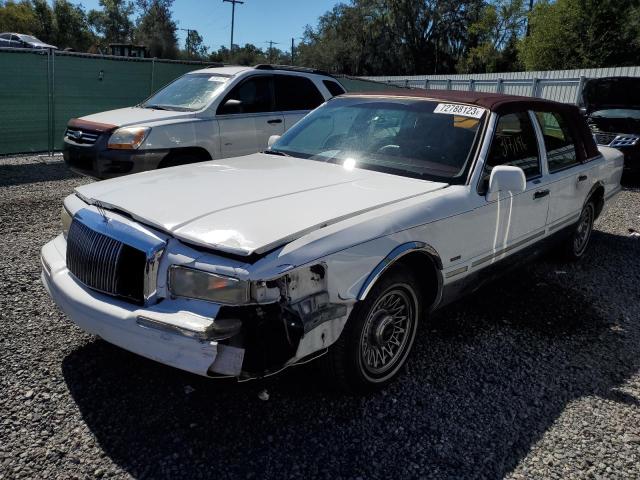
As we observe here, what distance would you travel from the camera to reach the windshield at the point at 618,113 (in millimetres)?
10586

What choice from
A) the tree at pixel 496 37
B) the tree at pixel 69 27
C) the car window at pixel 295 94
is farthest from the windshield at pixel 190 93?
the tree at pixel 69 27

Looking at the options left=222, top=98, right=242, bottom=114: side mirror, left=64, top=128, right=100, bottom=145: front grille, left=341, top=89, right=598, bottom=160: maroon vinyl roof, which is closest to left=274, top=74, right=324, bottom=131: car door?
left=222, top=98, right=242, bottom=114: side mirror

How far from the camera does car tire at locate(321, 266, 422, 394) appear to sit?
2820 millimetres

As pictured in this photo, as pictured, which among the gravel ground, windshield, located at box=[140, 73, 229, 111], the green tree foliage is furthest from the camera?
the green tree foliage

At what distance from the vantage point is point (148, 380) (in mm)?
3090

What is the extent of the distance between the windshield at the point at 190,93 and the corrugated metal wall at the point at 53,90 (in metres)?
4.04

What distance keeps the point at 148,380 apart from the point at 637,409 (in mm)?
2814

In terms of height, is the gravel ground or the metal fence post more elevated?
the metal fence post

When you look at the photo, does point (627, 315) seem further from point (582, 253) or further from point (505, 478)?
point (505, 478)

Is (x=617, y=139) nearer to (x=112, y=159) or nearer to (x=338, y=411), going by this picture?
(x=112, y=159)

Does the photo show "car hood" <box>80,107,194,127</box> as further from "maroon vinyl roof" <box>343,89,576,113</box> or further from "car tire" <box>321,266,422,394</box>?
"car tire" <box>321,266,422,394</box>

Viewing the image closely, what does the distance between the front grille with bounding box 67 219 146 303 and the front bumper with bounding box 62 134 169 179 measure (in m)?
3.84

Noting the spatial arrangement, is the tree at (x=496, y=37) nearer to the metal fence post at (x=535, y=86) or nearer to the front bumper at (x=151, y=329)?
the metal fence post at (x=535, y=86)

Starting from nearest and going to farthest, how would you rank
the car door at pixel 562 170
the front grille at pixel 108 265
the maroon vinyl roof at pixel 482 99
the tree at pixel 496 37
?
the front grille at pixel 108 265, the maroon vinyl roof at pixel 482 99, the car door at pixel 562 170, the tree at pixel 496 37
